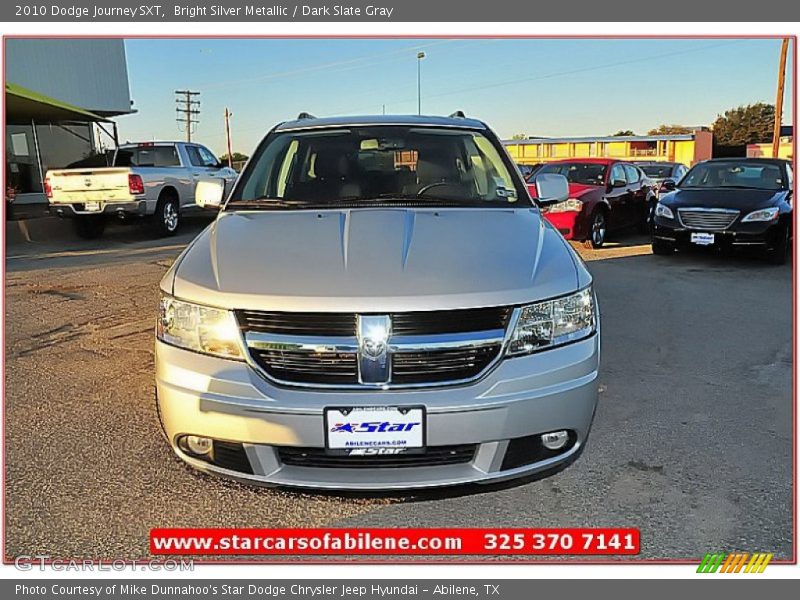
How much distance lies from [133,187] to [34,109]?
7.45 meters

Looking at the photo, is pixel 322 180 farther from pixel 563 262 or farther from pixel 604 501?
pixel 604 501

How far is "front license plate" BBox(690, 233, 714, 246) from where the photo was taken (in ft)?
29.3

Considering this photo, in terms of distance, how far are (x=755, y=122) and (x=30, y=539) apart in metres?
73.0

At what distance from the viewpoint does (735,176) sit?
9812 millimetres

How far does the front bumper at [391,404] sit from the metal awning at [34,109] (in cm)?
1404

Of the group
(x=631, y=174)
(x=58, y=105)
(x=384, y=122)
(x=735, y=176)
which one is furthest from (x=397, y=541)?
(x=58, y=105)

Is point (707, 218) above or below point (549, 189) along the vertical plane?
below

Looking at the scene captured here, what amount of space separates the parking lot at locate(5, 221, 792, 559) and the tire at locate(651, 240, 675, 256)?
Result: 3357 mm

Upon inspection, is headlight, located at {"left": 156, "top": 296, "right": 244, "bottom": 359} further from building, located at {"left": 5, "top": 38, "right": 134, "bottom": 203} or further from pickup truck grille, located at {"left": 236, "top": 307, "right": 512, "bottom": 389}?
building, located at {"left": 5, "top": 38, "right": 134, "bottom": 203}

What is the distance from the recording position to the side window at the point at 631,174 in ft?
38.8

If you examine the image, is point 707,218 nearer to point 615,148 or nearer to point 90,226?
point 90,226

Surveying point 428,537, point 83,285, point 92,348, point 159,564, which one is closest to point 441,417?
point 428,537

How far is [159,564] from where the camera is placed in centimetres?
251

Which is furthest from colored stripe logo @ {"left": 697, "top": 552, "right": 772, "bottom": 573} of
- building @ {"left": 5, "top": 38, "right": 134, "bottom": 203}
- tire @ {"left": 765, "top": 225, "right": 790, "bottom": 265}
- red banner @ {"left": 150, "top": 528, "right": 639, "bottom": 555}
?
building @ {"left": 5, "top": 38, "right": 134, "bottom": 203}
